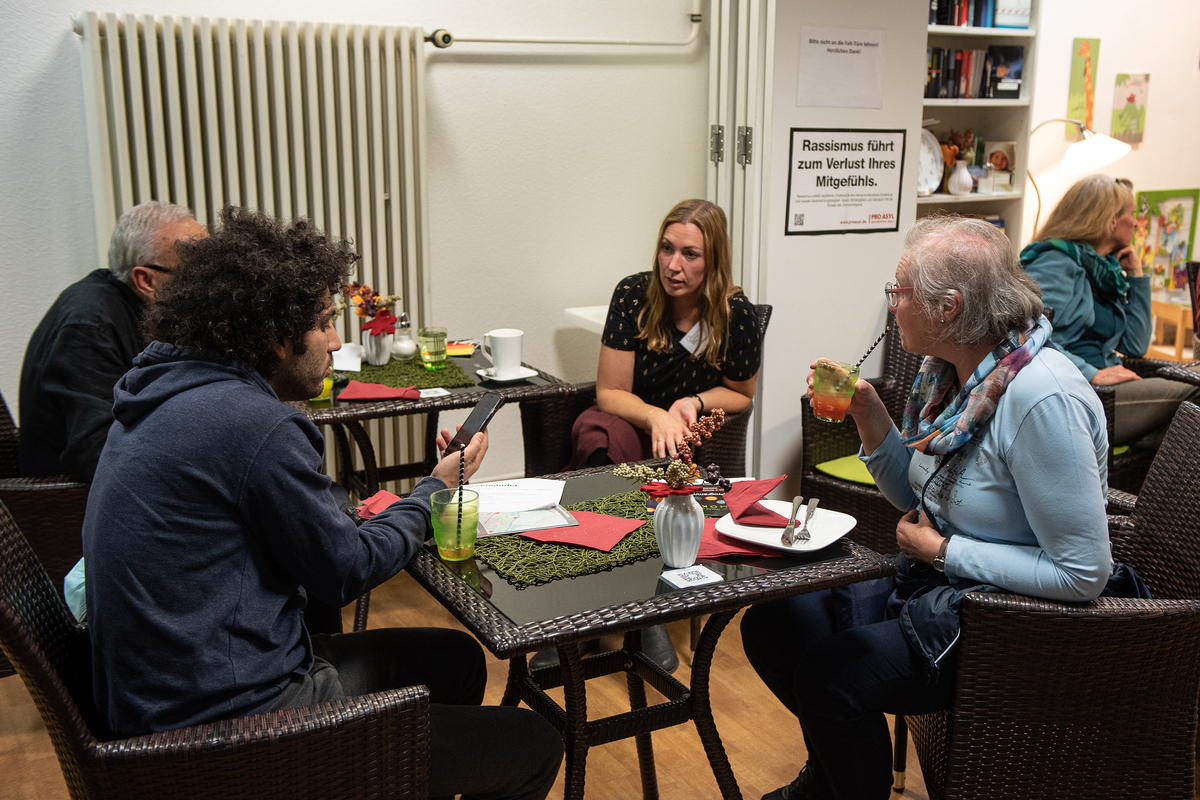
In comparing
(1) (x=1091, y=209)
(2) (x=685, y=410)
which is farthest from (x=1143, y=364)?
(2) (x=685, y=410)

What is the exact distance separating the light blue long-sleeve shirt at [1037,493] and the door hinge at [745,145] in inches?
68.0

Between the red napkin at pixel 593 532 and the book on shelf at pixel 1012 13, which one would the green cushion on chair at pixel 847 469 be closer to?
the red napkin at pixel 593 532

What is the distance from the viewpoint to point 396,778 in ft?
4.50

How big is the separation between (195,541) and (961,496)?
1.20 metres

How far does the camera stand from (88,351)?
2281mm

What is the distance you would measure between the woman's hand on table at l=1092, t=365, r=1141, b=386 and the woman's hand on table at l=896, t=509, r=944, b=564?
5.68ft

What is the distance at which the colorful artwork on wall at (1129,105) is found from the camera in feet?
17.6

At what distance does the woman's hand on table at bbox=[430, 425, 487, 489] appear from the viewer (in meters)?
1.71

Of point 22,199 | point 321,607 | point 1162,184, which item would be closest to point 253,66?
point 22,199

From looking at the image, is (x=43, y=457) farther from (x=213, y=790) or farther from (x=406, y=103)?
(x=406, y=103)

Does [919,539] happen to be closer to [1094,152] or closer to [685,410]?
[685,410]

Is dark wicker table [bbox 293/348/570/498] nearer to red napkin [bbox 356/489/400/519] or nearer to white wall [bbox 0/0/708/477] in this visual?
red napkin [bbox 356/489/400/519]

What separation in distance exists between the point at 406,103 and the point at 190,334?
2.24m

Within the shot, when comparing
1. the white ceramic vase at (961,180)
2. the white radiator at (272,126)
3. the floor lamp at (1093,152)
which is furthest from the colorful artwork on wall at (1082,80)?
the white radiator at (272,126)
